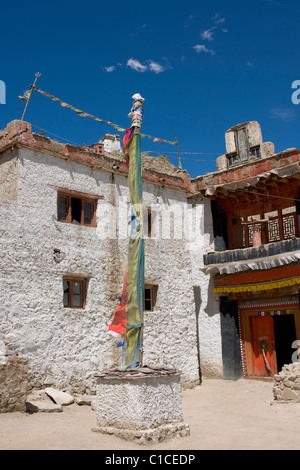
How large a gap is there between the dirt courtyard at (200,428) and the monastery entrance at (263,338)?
1.89m

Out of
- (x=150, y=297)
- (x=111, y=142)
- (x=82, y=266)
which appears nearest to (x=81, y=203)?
(x=82, y=266)

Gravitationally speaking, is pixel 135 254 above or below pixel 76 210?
below

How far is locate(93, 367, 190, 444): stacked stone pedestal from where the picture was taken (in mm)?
6629

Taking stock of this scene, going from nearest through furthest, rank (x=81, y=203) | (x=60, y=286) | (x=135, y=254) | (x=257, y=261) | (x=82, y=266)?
(x=135, y=254)
(x=60, y=286)
(x=82, y=266)
(x=81, y=203)
(x=257, y=261)

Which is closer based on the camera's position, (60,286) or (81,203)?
(60,286)

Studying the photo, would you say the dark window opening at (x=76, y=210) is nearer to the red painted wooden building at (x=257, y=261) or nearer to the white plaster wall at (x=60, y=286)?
the white plaster wall at (x=60, y=286)

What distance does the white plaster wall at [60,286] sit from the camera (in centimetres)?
1046

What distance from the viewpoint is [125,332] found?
26.2 feet

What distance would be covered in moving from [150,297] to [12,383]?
5787 millimetres

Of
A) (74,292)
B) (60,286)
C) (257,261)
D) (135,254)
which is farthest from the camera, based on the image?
(257,261)

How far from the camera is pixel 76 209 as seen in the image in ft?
40.6

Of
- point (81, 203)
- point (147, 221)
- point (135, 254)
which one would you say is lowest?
point (135, 254)

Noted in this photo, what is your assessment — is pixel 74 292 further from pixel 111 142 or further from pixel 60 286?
pixel 111 142

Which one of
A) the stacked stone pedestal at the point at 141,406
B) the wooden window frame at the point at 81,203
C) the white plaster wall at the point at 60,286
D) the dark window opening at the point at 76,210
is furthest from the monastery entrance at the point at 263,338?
the stacked stone pedestal at the point at 141,406
